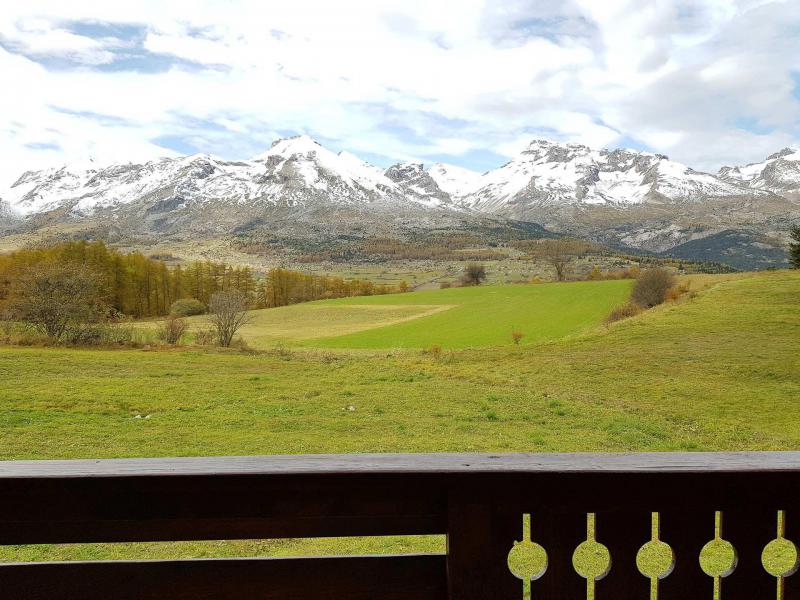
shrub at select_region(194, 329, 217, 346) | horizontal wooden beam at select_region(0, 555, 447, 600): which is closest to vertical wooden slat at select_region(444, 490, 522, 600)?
horizontal wooden beam at select_region(0, 555, 447, 600)

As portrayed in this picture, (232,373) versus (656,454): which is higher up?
(656,454)

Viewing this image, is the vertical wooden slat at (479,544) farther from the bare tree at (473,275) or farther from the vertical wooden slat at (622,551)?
the bare tree at (473,275)

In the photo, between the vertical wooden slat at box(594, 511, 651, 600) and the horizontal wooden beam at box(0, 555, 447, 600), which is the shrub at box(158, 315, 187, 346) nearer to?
the horizontal wooden beam at box(0, 555, 447, 600)

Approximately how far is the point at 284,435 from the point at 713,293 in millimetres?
38743

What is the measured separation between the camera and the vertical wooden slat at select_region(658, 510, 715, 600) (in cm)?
189

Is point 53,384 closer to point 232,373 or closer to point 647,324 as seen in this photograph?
point 232,373

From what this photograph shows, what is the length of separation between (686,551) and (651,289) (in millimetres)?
55108

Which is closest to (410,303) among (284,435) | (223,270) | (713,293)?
(223,270)

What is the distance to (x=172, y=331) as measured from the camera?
126 feet

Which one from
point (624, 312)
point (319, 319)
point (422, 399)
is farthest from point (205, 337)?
point (624, 312)

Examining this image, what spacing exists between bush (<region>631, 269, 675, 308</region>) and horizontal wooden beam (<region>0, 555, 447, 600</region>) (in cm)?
5401

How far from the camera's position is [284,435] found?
13344 mm

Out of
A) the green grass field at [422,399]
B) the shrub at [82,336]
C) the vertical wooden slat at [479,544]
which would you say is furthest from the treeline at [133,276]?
the vertical wooden slat at [479,544]

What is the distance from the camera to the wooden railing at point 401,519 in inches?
71.9
